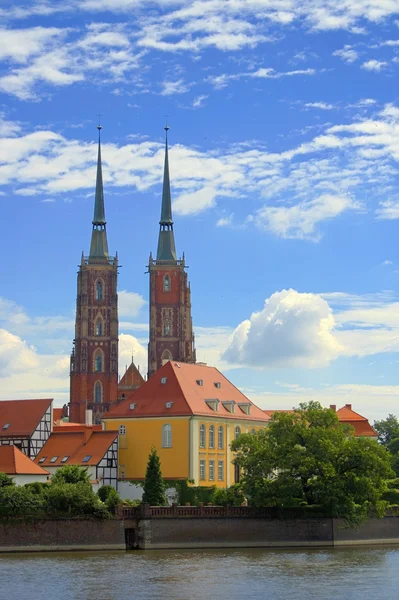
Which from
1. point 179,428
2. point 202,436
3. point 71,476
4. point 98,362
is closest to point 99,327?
point 98,362

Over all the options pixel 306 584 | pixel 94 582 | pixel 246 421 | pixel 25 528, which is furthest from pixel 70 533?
pixel 246 421

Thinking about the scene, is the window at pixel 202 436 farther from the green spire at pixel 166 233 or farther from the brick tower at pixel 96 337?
the green spire at pixel 166 233

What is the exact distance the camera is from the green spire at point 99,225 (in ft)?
519

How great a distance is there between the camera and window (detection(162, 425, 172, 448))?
93.8 metres

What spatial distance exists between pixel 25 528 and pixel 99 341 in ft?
276

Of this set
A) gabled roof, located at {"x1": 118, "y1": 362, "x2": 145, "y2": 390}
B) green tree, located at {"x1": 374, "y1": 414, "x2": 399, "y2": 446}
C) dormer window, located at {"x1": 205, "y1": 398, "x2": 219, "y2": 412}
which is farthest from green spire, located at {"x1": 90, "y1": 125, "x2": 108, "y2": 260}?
dormer window, located at {"x1": 205, "y1": 398, "x2": 219, "y2": 412}

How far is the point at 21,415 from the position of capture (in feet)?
322

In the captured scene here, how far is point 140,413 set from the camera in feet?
313

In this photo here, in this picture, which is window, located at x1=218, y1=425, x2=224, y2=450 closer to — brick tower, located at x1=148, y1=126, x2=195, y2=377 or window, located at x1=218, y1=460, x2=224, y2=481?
window, located at x1=218, y1=460, x2=224, y2=481

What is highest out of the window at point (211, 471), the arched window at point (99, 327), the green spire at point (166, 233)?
the green spire at point (166, 233)

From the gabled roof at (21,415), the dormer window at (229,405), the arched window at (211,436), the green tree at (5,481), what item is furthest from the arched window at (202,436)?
the green tree at (5,481)

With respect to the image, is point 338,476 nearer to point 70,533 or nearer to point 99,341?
point 70,533

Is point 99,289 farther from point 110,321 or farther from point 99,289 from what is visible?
point 110,321

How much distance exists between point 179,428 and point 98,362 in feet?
206
